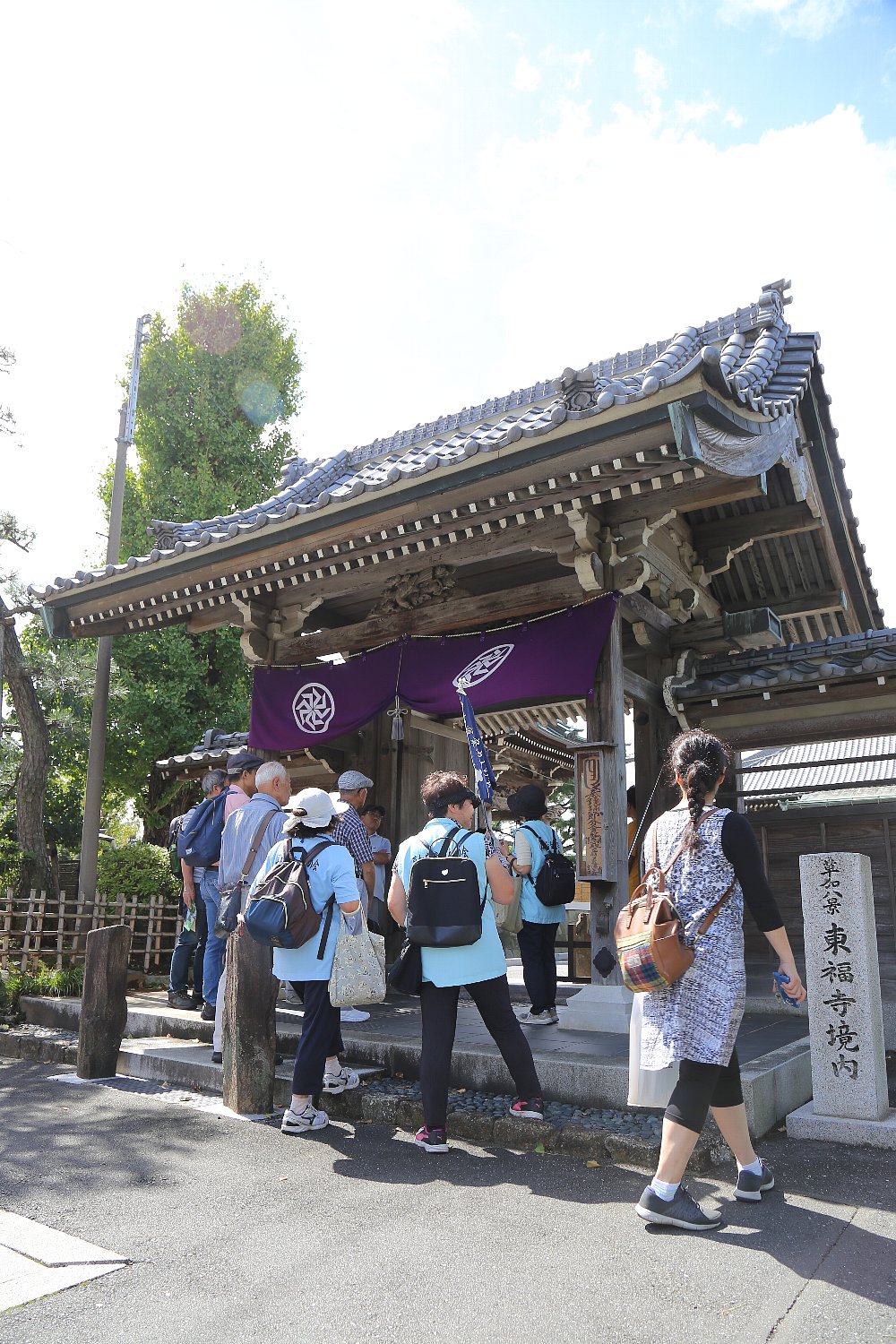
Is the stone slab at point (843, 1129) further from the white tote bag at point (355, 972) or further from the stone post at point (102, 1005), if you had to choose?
the stone post at point (102, 1005)

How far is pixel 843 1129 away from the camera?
14.6 feet

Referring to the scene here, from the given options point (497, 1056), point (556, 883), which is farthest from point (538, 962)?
point (497, 1056)

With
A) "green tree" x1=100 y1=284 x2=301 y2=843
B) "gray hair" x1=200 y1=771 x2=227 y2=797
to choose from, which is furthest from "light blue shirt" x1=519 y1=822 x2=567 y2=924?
"green tree" x1=100 y1=284 x2=301 y2=843

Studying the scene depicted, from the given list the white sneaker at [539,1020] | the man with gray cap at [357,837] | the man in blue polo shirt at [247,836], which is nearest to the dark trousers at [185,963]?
the man with gray cap at [357,837]

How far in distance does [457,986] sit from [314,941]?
89 centimetres

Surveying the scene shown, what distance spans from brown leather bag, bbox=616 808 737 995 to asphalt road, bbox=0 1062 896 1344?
3.03 ft

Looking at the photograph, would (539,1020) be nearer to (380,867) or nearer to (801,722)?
(380,867)

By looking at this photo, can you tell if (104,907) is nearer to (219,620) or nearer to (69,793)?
(219,620)

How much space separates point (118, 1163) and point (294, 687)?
548cm

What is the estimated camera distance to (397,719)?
29.3 ft

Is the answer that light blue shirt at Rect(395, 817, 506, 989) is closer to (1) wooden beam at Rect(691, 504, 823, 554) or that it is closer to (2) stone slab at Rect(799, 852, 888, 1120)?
(2) stone slab at Rect(799, 852, 888, 1120)

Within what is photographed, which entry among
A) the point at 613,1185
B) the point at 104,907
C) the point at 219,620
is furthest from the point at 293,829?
the point at 104,907

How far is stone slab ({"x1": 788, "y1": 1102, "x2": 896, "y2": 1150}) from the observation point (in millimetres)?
4375

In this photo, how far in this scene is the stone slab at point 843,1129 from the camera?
4.38 metres
